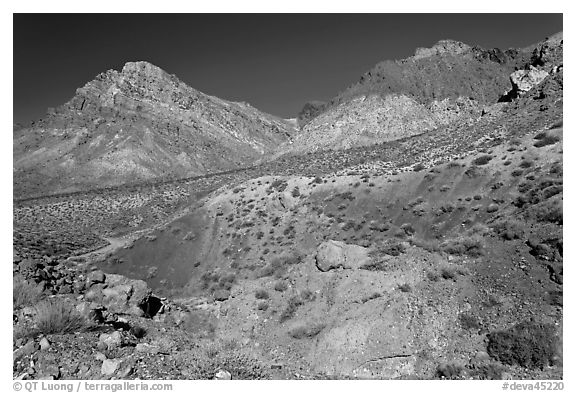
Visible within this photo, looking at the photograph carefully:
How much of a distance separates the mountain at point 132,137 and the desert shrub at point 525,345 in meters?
92.9

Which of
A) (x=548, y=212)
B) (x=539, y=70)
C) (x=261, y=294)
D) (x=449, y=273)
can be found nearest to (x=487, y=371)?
(x=449, y=273)

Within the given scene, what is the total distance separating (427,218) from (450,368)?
41.0 feet

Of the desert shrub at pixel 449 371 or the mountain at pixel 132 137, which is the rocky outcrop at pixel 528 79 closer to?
the desert shrub at pixel 449 371

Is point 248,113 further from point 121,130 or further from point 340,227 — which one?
point 340,227

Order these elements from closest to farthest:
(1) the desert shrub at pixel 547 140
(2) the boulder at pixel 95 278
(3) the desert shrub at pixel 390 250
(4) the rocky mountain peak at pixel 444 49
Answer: (2) the boulder at pixel 95 278 → (3) the desert shrub at pixel 390 250 → (1) the desert shrub at pixel 547 140 → (4) the rocky mountain peak at pixel 444 49

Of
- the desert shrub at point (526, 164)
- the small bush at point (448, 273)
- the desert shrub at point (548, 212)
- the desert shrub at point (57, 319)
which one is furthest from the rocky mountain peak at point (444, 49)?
the desert shrub at point (57, 319)

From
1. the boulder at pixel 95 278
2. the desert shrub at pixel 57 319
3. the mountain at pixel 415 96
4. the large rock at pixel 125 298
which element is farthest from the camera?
the mountain at pixel 415 96

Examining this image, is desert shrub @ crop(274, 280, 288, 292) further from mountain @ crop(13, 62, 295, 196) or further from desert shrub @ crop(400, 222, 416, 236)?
mountain @ crop(13, 62, 295, 196)

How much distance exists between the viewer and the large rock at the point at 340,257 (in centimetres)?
1560

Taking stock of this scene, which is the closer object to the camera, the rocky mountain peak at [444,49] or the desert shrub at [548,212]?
the desert shrub at [548,212]

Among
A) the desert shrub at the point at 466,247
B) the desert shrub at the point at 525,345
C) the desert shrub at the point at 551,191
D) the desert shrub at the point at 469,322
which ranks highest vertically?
the desert shrub at the point at 551,191

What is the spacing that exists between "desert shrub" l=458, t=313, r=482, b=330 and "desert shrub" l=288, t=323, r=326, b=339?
175 inches

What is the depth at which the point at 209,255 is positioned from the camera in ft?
85.2
